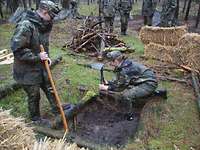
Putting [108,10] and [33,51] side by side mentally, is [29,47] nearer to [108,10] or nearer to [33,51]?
[33,51]

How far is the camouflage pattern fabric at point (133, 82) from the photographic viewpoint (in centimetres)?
793

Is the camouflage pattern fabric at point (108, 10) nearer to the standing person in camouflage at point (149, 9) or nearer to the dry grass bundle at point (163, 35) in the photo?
the standing person in camouflage at point (149, 9)

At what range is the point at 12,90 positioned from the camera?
8.95 meters

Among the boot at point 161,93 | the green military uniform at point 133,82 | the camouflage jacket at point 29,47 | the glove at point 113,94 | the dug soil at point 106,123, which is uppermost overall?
the camouflage jacket at point 29,47

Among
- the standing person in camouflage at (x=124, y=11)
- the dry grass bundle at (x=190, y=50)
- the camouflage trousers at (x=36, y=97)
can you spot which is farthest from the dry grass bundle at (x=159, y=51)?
the camouflage trousers at (x=36, y=97)

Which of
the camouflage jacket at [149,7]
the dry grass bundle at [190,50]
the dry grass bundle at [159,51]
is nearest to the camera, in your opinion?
the dry grass bundle at [190,50]

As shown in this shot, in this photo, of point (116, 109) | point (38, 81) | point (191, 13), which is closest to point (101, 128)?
point (116, 109)

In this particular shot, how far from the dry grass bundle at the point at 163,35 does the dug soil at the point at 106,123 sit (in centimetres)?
488

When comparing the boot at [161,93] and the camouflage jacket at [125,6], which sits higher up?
the camouflage jacket at [125,6]

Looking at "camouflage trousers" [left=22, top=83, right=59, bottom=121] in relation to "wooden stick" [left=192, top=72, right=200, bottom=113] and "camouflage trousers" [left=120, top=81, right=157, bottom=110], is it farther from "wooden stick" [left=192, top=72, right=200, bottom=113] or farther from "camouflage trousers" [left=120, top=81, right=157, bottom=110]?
"wooden stick" [left=192, top=72, right=200, bottom=113]

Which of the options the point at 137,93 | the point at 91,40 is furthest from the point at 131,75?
the point at 91,40

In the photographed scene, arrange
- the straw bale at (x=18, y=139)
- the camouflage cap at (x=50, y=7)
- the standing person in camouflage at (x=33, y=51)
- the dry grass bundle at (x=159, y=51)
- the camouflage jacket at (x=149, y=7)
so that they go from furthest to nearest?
the camouflage jacket at (x=149, y=7) → the dry grass bundle at (x=159, y=51) → the standing person in camouflage at (x=33, y=51) → the camouflage cap at (x=50, y=7) → the straw bale at (x=18, y=139)

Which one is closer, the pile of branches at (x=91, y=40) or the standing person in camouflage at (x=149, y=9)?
the pile of branches at (x=91, y=40)

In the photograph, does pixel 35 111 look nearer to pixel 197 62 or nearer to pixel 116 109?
pixel 116 109
